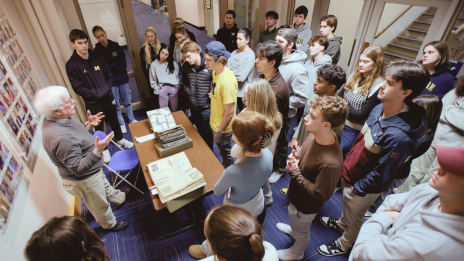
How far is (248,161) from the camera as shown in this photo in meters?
1.60

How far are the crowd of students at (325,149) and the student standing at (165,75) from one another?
2cm

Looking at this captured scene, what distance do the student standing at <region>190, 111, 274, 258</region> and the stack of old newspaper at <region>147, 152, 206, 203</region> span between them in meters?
0.40

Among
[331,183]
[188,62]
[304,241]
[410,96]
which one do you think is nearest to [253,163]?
[331,183]

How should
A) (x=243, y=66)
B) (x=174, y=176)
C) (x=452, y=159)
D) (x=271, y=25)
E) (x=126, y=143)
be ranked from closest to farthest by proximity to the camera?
(x=452, y=159) → (x=174, y=176) → (x=243, y=66) → (x=126, y=143) → (x=271, y=25)

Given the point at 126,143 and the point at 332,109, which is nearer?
the point at 332,109

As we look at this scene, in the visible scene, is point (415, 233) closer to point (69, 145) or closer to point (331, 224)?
point (331, 224)

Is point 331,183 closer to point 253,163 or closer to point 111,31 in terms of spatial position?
point 253,163

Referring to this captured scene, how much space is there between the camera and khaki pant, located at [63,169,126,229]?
220 cm

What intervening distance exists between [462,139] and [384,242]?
80.6 inches

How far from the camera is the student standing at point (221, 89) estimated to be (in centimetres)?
258

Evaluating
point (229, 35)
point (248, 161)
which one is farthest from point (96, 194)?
point (229, 35)

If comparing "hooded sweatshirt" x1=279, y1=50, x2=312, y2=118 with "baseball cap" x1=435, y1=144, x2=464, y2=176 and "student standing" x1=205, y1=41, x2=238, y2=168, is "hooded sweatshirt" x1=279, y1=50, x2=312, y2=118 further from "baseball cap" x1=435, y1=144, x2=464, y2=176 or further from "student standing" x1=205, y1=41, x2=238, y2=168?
"baseball cap" x1=435, y1=144, x2=464, y2=176

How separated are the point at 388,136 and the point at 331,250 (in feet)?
4.67

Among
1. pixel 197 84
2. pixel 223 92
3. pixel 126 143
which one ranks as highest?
pixel 223 92
